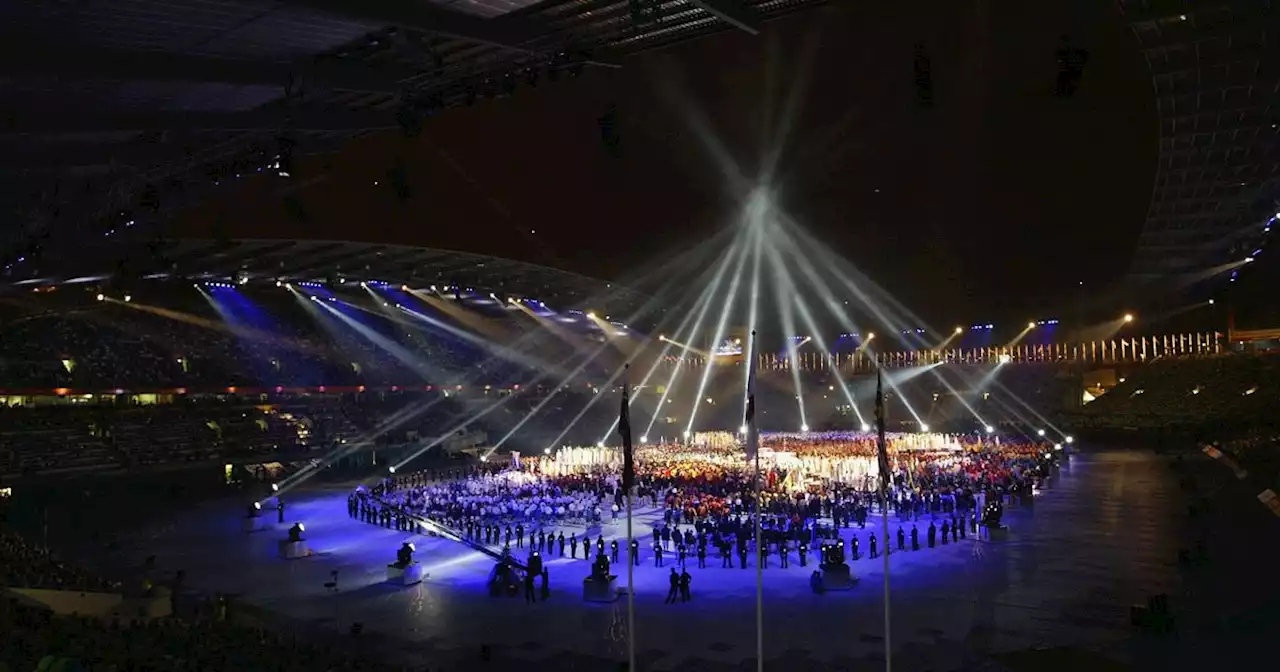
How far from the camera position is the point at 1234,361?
4969cm

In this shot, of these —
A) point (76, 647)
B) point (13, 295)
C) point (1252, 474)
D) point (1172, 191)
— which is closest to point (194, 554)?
point (76, 647)

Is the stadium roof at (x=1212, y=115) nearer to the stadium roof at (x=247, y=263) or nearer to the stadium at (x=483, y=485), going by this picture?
the stadium at (x=483, y=485)

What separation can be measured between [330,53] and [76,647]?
9156 millimetres

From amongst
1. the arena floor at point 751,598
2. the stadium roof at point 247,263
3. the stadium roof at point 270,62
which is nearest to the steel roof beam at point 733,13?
the stadium roof at point 270,62

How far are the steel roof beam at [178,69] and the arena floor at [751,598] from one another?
9.98m

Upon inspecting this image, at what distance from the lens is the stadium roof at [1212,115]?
57.7ft

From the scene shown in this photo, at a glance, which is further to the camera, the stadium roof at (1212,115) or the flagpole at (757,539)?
the stadium roof at (1212,115)

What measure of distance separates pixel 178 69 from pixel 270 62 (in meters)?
1.37

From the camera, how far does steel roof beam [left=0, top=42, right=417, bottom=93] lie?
11047mm

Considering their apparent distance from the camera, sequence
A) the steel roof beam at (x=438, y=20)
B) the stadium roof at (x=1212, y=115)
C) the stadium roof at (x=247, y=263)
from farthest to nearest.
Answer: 1. the stadium roof at (x=247, y=263)
2. the stadium roof at (x=1212, y=115)
3. the steel roof beam at (x=438, y=20)

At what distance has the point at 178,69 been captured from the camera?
12555mm

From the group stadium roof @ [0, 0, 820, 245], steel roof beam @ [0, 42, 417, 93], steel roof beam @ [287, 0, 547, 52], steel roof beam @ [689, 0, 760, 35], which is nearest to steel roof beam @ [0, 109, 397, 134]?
stadium roof @ [0, 0, 820, 245]

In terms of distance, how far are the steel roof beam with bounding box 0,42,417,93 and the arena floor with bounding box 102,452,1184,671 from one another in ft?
32.8

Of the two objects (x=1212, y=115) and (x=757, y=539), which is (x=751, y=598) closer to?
(x=757, y=539)
